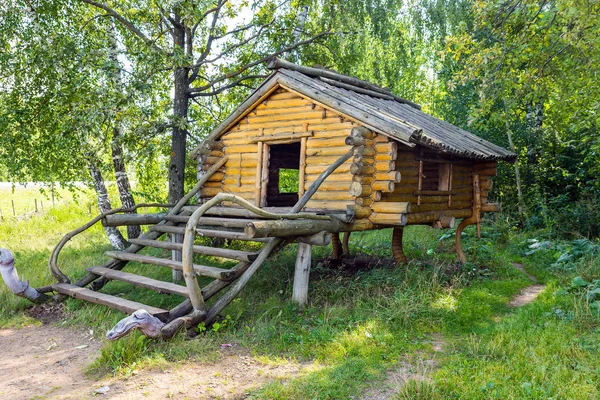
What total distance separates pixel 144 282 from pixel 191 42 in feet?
20.5

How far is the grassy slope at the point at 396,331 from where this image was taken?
498 cm

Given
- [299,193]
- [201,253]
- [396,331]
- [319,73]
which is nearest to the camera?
[396,331]

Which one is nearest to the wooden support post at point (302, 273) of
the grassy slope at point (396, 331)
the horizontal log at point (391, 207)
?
the grassy slope at point (396, 331)

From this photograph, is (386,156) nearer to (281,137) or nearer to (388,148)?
(388,148)

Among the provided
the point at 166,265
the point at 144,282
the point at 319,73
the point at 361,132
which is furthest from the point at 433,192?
the point at 144,282

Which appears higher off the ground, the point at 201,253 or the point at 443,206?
the point at 443,206

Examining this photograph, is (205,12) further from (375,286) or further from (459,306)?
(459,306)

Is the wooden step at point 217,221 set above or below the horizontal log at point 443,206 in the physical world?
below

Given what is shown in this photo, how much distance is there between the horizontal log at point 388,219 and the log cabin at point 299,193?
0.05 ft

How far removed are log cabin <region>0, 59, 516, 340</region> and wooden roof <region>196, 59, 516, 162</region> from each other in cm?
2

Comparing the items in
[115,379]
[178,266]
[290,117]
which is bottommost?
[115,379]

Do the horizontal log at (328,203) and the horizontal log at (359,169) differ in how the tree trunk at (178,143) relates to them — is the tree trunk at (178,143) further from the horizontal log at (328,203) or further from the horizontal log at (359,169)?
the horizontal log at (359,169)

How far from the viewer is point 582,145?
1372 centimetres

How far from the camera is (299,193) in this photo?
8453 millimetres
